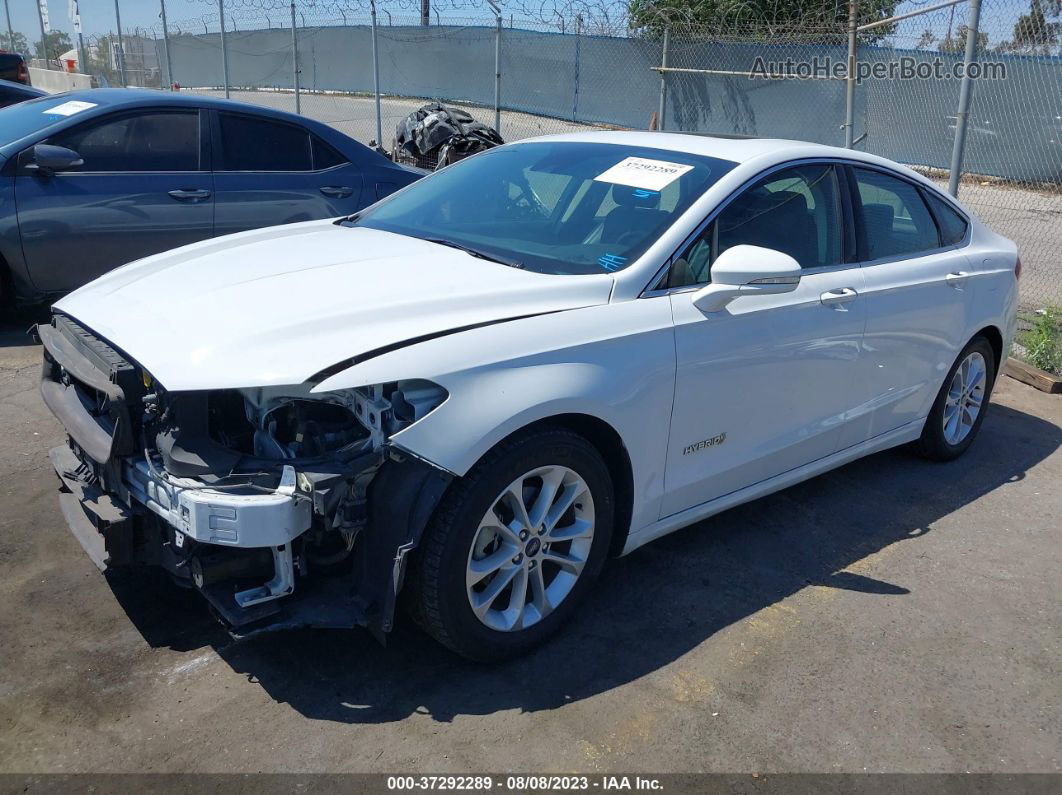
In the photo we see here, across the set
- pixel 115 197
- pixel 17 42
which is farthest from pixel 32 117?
pixel 17 42

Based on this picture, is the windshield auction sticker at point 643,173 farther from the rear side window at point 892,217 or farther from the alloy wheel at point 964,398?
the alloy wheel at point 964,398

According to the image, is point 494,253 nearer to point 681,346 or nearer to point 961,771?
point 681,346

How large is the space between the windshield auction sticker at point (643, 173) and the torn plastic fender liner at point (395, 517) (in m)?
1.65

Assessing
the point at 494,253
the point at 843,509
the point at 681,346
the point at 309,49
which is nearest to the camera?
the point at 681,346

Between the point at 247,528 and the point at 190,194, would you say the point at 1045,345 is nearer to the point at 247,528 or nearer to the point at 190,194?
the point at 190,194

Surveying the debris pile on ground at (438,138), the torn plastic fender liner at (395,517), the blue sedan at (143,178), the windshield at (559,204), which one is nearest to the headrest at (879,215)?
the windshield at (559,204)

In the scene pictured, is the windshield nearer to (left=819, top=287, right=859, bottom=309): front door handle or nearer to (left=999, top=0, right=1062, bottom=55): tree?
(left=819, top=287, right=859, bottom=309): front door handle

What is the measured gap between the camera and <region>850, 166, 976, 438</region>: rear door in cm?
439

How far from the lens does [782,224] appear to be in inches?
159

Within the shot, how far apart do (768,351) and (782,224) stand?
0.62m

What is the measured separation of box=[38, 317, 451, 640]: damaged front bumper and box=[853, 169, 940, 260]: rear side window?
2679 millimetres

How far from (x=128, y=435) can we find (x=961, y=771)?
2.78 m

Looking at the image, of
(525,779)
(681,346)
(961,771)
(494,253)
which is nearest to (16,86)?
(494,253)

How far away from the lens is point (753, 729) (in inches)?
120
